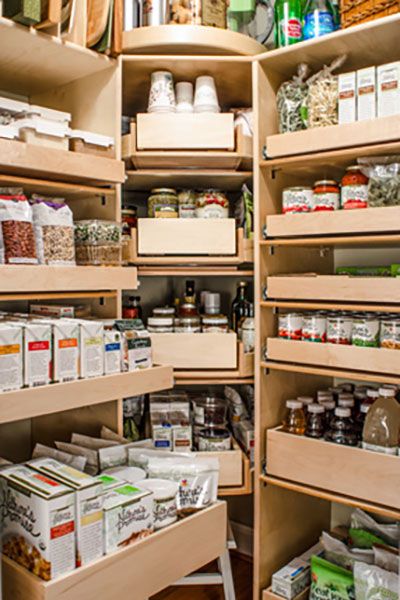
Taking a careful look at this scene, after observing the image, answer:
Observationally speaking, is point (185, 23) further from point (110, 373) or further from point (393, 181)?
point (110, 373)

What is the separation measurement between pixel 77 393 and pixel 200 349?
66cm

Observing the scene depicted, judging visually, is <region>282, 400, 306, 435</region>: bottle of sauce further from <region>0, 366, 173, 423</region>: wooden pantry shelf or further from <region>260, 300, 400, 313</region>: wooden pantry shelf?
<region>0, 366, 173, 423</region>: wooden pantry shelf

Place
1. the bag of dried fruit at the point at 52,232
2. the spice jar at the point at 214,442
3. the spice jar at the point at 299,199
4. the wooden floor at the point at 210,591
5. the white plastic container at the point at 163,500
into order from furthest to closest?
the wooden floor at the point at 210,591, the spice jar at the point at 214,442, the spice jar at the point at 299,199, the bag of dried fruit at the point at 52,232, the white plastic container at the point at 163,500

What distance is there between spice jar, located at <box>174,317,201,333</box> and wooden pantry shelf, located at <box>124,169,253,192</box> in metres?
0.53

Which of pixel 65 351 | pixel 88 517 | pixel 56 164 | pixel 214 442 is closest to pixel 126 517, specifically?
pixel 88 517

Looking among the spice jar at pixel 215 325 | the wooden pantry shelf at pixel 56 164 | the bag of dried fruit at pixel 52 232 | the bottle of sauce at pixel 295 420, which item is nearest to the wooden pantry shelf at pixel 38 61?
the wooden pantry shelf at pixel 56 164

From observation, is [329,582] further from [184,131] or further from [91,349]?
[184,131]

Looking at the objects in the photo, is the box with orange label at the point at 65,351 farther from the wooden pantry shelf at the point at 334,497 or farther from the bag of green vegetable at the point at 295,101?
the bag of green vegetable at the point at 295,101

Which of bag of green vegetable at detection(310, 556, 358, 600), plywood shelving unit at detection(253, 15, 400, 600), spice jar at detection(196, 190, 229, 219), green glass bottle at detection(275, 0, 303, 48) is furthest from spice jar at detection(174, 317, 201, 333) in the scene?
green glass bottle at detection(275, 0, 303, 48)

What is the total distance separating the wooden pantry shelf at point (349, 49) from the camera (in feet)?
5.94

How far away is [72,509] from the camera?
51.9 inches

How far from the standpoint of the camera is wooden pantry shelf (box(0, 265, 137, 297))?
1498mm

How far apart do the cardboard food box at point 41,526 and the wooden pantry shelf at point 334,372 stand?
3.05ft

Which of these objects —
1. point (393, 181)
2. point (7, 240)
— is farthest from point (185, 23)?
point (7, 240)
